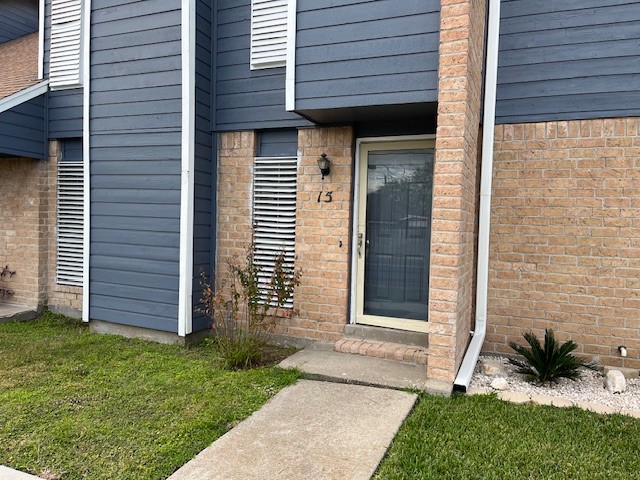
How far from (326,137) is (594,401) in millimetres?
3608

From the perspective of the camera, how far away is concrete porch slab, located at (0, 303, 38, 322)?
20.4 ft

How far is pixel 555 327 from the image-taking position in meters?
4.59

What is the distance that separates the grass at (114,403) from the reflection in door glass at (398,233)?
1562 mm

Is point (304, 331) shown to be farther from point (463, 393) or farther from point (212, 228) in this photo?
point (463, 393)

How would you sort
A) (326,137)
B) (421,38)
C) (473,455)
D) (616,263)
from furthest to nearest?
(326,137)
(616,263)
(421,38)
(473,455)

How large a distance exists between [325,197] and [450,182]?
1806 mm

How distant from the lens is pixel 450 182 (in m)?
3.71

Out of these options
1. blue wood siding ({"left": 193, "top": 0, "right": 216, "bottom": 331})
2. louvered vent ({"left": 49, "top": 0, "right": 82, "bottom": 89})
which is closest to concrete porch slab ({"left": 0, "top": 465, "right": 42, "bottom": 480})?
blue wood siding ({"left": 193, "top": 0, "right": 216, "bottom": 331})

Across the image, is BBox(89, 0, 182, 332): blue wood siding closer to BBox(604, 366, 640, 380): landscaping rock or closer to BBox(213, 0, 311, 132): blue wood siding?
BBox(213, 0, 311, 132): blue wood siding

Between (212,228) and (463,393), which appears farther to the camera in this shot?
(212,228)

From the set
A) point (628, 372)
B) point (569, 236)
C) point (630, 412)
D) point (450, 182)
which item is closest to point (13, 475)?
point (450, 182)

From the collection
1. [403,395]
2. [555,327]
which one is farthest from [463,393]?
[555,327]

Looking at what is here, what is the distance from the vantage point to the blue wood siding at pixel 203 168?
541cm

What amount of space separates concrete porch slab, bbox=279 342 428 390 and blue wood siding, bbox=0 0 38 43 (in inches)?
334
